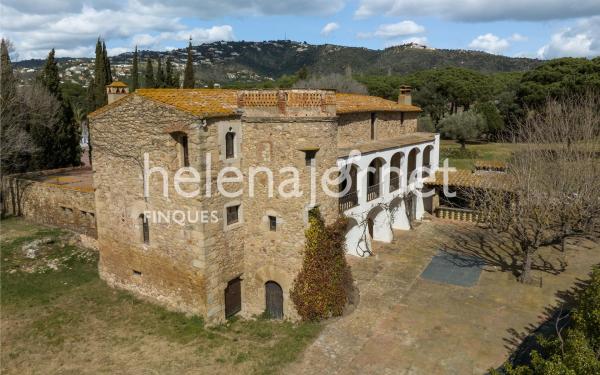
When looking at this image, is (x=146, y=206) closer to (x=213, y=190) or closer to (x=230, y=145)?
(x=213, y=190)

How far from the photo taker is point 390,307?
15.9 metres

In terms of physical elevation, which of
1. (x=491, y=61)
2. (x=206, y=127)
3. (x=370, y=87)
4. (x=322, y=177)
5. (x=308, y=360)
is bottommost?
(x=308, y=360)

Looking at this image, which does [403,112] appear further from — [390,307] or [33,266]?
[33,266]

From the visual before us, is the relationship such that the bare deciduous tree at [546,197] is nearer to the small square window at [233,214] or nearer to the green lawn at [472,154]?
the small square window at [233,214]

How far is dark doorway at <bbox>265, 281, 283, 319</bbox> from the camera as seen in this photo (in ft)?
54.0

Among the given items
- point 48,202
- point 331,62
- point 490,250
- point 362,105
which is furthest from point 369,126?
point 331,62

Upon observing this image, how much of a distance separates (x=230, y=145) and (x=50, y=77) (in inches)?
986

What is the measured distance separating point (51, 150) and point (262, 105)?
24.5 metres

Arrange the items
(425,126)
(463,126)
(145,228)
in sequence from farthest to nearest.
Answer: (425,126) < (463,126) < (145,228)

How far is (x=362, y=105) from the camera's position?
75.8ft

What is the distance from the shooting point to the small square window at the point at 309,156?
15.3m

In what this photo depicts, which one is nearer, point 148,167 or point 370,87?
point 148,167

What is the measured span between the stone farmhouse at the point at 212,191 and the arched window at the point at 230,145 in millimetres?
39

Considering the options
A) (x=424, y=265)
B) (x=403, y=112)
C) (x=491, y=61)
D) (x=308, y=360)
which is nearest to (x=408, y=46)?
(x=491, y=61)
